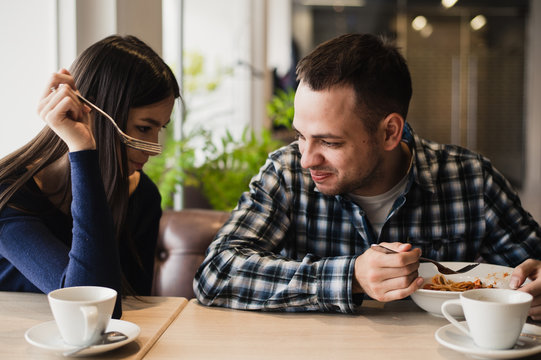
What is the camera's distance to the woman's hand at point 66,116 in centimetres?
122

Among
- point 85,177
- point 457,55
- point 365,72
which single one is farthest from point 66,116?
point 457,55

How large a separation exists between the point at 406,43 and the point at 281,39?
1.19 metres

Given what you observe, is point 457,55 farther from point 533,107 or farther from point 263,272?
point 263,272

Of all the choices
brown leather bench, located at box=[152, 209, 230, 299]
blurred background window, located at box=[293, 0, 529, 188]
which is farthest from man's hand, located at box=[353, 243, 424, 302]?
blurred background window, located at box=[293, 0, 529, 188]

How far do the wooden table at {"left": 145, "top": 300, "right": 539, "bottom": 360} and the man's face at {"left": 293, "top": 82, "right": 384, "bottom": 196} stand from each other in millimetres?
326

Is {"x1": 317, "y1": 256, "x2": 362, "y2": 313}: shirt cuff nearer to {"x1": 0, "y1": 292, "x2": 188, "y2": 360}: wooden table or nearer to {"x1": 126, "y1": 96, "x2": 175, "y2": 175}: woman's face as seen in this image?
{"x1": 0, "y1": 292, "x2": 188, "y2": 360}: wooden table

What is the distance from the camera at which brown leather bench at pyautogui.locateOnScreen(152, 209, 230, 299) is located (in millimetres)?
1955

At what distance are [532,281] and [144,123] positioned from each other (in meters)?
0.90

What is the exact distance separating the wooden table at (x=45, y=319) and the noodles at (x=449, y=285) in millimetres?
522

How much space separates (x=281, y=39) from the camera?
605 centimetres

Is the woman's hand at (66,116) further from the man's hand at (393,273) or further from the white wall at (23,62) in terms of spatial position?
the white wall at (23,62)

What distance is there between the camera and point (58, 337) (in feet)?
3.25

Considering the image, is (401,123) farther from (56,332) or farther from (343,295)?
(56,332)

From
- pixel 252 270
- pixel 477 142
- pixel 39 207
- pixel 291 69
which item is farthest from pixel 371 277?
pixel 477 142
